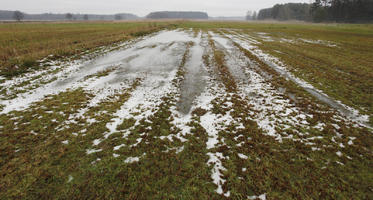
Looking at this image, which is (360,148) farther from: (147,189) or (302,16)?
(302,16)

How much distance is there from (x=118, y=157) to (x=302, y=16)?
182 meters

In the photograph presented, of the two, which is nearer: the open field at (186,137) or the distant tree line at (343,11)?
the open field at (186,137)

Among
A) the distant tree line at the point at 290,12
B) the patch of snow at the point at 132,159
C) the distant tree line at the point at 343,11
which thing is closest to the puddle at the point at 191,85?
the patch of snow at the point at 132,159

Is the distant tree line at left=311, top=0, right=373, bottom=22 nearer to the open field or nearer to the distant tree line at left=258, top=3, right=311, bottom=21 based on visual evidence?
the distant tree line at left=258, top=3, right=311, bottom=21

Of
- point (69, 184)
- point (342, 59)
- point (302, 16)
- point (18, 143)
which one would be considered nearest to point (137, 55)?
point (18, 143)

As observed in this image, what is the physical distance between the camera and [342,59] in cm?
1423

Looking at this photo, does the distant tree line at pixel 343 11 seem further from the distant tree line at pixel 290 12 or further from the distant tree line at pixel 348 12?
the distant tree line at pixel 290 12

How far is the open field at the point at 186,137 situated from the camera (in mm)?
3520

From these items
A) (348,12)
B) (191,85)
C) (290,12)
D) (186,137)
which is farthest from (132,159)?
(290,12)

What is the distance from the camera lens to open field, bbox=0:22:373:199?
3.52 m

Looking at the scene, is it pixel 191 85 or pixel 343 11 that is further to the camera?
pixel 343 11

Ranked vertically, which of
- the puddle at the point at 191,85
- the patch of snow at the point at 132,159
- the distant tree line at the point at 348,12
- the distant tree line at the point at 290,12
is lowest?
the patch of snow at the point at 132,159

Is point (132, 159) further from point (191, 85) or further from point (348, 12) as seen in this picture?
point (348, 12)

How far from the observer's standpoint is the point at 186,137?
5094 mm
